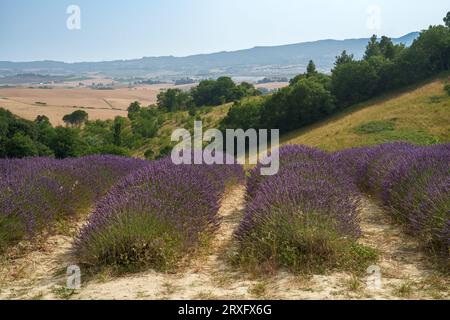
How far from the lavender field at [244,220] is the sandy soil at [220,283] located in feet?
0.40

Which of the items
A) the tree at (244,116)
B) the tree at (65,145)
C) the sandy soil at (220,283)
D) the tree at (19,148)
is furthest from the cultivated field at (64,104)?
the sandy soil at (220,283)

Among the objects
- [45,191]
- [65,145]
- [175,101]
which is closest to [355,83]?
[65,145]

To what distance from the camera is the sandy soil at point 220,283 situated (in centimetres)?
308

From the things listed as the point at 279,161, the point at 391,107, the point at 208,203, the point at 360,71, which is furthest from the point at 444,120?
the point at 208,203

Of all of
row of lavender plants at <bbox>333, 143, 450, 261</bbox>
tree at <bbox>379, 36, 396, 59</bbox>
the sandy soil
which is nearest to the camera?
the sandy soil

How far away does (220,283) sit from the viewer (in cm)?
344

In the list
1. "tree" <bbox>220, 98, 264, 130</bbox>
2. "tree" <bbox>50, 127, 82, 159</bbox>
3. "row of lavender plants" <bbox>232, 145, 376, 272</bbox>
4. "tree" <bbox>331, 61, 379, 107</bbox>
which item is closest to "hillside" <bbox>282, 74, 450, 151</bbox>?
"tree" <bbox>331, 61, 379, 107</bbox>

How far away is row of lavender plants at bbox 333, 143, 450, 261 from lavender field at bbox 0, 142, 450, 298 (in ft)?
0.05

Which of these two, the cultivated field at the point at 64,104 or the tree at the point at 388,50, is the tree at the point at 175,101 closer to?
the cultivated field at the point at 64,104

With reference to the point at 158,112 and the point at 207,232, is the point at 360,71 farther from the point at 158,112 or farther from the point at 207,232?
the point at 207,232

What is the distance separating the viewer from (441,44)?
1629 inches

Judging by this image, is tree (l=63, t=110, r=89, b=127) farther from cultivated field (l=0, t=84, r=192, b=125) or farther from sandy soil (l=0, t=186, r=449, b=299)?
sandy soil (l=0, t=186, r=449, b=299)

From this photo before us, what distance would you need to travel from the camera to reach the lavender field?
3.69 meters
